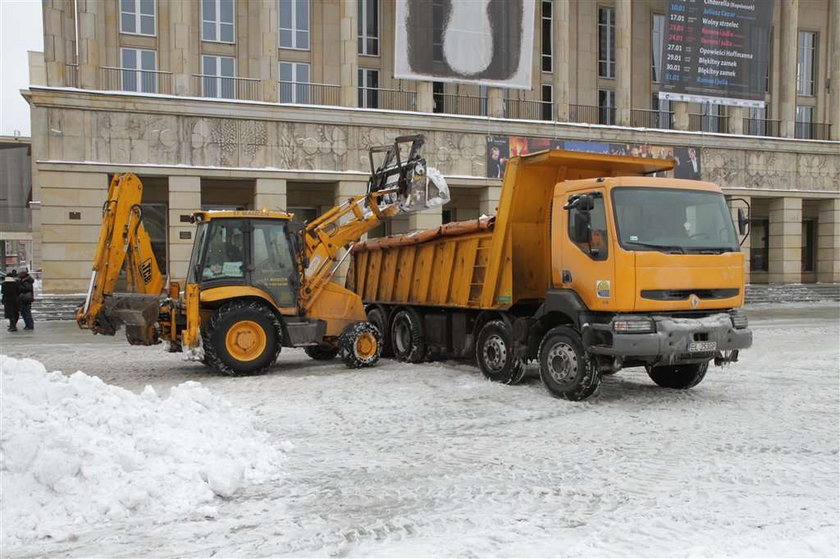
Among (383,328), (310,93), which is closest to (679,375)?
(383,328)

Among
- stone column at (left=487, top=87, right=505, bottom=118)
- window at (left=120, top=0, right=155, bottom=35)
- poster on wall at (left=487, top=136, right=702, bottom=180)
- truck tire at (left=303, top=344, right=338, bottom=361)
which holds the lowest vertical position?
truck tire at (left=303, top=344, right=338, bottom=361)

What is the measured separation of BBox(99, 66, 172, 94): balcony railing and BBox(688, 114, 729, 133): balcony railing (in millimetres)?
25851

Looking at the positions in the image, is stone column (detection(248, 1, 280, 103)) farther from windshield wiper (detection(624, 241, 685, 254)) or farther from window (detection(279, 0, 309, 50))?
windshield wiper (detection(624, 241, 685, 254))

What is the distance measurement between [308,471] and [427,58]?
2520 cm

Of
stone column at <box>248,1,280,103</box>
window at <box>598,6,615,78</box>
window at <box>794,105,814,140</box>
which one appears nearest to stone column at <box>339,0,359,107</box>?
stone column at <box>248,1,280,103</box>

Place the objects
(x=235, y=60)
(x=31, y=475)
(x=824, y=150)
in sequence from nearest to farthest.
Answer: (x=31, y=475), (x=235, y=60), (x=824, y=150)

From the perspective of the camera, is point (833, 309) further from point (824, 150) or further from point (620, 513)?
point (620, 513)

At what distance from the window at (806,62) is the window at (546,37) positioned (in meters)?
15.9

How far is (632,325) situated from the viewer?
8.70 meters

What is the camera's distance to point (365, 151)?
96.6 feet

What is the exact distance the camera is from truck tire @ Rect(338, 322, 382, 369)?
41.2 feet

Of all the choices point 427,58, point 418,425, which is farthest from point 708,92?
point 418,425

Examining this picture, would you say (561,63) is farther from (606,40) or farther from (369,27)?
(369,27)

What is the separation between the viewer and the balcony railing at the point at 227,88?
100 ft
